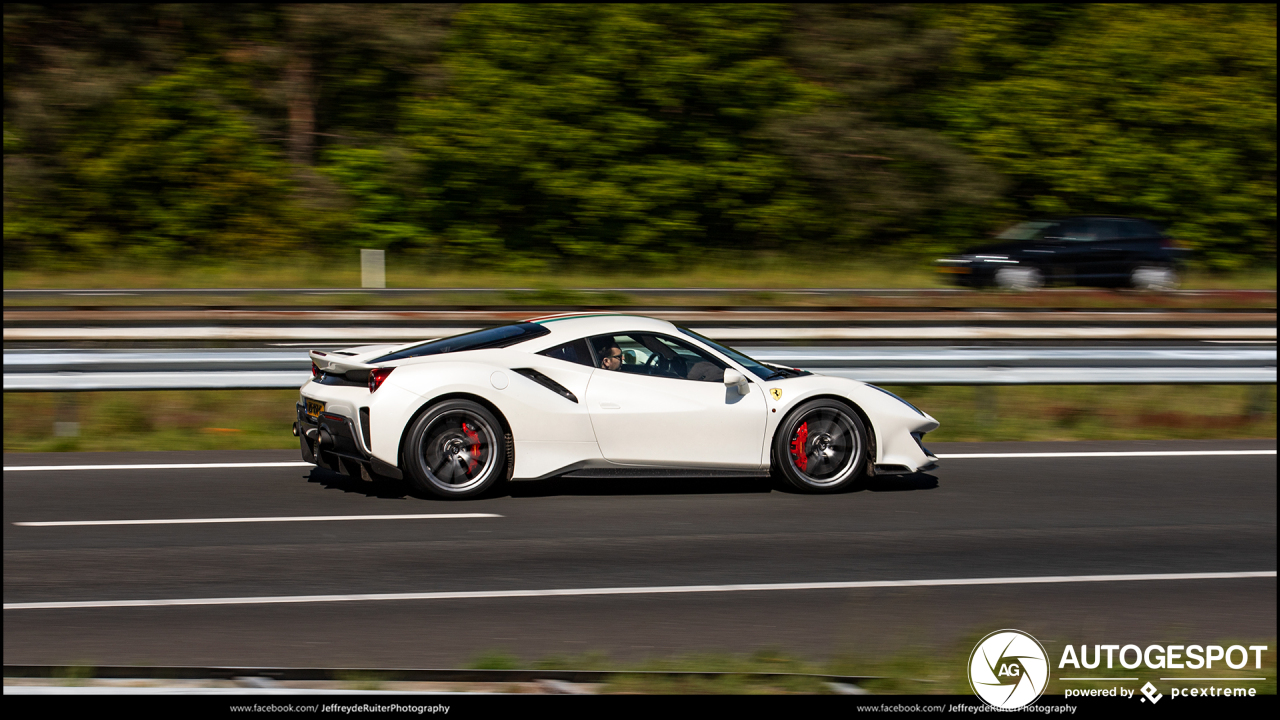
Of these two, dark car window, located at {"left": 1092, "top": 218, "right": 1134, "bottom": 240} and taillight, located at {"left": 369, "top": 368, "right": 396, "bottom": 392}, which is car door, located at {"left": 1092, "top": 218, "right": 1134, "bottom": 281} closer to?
dark car window, located at {"left": 1092, "top": 218, "right": 1134, "bottom": 240}

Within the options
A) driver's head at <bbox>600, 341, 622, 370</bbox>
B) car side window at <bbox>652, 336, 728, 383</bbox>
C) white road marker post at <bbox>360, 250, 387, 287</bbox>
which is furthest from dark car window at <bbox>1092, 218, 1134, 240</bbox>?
driver's head at <bbox>600, 341, 622, 370</bbox>

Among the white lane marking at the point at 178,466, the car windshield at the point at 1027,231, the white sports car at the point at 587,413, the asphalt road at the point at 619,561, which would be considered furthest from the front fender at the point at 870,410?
the car windshield at the point at 1027,231

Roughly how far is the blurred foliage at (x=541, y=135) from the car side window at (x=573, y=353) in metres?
17.8

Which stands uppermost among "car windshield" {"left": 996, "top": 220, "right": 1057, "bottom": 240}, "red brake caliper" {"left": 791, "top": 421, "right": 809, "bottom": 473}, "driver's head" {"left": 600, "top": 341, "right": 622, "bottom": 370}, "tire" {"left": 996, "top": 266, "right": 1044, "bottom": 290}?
"car windshield" {"left": 996, "top": 220, "right": 1057, "bottom": 240}

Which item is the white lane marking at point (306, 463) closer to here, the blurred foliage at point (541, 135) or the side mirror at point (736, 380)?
the side mirror at point (736, 380)

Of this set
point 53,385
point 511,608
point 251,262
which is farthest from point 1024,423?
point 251,262

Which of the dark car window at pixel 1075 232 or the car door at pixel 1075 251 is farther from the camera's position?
the dark car window at pixel 1075 232

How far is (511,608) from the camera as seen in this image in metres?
5.60

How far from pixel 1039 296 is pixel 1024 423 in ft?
5.63

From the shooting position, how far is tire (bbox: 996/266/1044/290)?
22.6 m

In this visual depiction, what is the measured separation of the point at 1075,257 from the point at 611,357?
55.7 feet

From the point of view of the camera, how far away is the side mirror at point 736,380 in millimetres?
7984

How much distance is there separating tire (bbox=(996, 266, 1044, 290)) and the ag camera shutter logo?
60.3 ft
